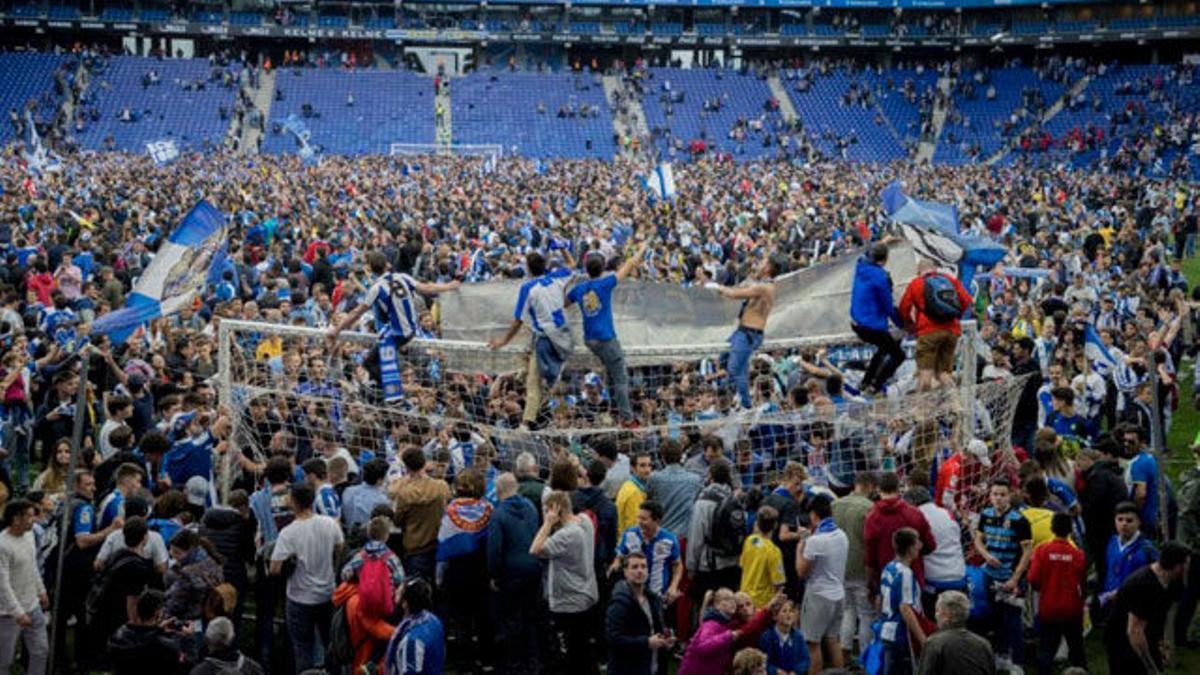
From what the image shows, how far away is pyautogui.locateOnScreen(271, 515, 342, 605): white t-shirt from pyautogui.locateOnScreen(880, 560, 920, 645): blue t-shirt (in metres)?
3.18

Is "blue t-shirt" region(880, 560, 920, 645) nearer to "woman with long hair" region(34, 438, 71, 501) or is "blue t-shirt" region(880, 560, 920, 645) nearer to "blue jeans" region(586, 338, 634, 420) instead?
"blue jeans" region(586, 338, 634, 420)

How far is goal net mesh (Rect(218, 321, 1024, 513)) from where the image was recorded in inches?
404

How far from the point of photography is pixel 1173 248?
93.9ft

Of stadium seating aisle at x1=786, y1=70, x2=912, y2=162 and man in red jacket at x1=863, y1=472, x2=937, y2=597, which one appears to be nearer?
man in red jacket at x1=863, y1=472, x2=937, y2=597

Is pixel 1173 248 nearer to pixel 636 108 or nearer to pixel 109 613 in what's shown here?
pixel 109 613

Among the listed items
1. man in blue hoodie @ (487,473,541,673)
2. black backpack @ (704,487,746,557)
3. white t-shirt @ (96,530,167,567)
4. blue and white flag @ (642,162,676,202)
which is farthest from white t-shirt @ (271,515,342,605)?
blue and white flag @ (642,162,676,202)

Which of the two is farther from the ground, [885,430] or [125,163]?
[125,163]

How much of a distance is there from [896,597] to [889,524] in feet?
1.89

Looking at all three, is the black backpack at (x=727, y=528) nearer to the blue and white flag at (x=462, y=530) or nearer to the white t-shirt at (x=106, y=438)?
the blue and white flag at (x=462, y=530)

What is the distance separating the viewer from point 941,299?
10.2 m

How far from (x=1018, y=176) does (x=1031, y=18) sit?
25505 mm

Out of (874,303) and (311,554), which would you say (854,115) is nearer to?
(874,303)

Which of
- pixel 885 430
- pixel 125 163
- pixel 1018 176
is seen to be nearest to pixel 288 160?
pixel 125 163

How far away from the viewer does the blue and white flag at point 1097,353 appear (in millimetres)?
13594
